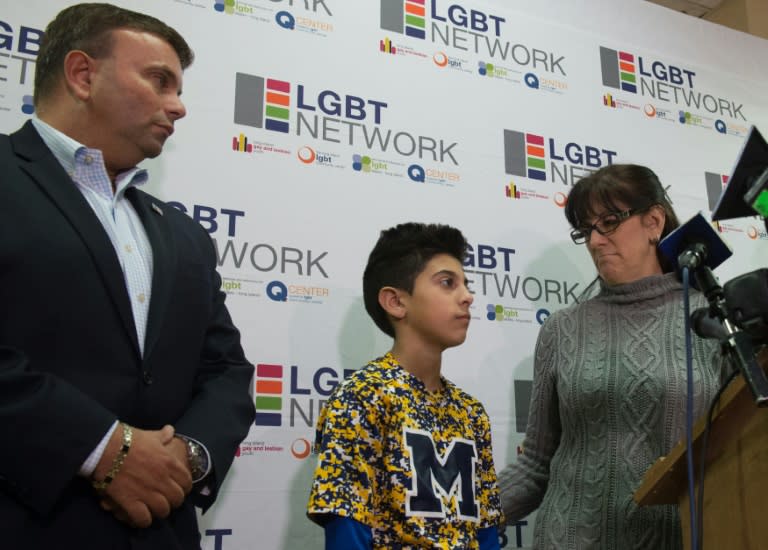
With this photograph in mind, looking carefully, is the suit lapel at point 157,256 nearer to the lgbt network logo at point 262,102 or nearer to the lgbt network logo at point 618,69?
the lgbt network logo at point 262,102

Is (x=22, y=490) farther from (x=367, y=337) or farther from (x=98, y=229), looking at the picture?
(x=367, y=337)

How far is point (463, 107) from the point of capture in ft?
9.48

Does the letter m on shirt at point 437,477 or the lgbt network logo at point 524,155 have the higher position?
the lgbt network logo at point 524,155

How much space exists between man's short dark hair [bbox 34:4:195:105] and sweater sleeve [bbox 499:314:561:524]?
140cm

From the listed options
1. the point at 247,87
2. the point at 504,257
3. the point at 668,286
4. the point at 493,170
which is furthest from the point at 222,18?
the point at 668,286

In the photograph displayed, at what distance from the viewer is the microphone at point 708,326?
120 centimetres

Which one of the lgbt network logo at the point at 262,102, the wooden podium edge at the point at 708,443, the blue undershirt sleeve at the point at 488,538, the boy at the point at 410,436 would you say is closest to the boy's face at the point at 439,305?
the boy at the point at 410,436

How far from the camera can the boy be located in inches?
64.9

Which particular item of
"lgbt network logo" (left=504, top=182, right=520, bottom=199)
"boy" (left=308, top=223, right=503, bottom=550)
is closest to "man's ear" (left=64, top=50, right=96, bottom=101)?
"boy" (left=308, top=223, right=503, bottom=550)

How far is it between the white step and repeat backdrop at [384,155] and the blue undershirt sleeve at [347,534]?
59 cm

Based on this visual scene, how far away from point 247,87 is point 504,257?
1.14 meters

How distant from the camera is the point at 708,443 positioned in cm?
135

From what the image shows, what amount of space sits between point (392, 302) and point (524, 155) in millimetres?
1205

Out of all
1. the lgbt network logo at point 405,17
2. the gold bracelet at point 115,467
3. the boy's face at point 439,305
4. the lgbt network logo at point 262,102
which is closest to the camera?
the gold bracelet at point 115,467
